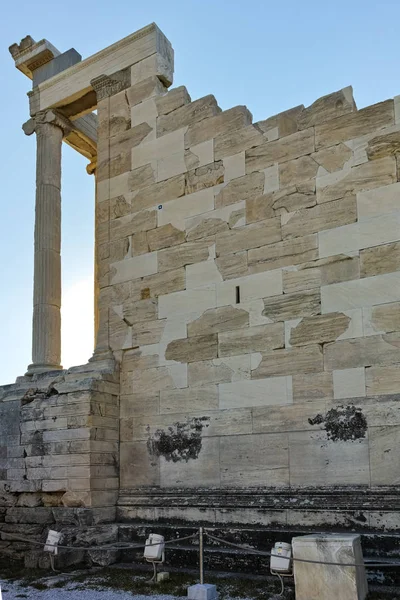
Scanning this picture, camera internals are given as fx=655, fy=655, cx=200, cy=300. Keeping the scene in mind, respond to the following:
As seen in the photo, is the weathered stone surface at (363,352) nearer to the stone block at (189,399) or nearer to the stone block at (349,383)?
the stone block at (349,383)

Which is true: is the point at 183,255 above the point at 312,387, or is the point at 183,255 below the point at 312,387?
above

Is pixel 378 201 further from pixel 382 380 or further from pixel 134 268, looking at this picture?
pixel 134 268

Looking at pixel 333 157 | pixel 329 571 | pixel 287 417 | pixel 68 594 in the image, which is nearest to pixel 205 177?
pixel 333 157

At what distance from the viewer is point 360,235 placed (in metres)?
9.52

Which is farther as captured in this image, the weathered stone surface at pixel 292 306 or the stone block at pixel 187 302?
the stone block at pixel 187 302

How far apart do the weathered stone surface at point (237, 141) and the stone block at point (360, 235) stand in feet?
7.06

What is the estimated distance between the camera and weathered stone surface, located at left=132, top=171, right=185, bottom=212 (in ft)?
38.6

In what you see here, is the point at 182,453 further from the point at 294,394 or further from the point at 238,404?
the point at 294,394

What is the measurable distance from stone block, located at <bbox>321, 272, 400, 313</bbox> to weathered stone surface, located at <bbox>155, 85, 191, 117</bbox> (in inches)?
186

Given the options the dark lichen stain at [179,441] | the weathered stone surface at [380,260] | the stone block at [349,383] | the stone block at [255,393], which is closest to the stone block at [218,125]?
the weathered stone surface at [380,260]

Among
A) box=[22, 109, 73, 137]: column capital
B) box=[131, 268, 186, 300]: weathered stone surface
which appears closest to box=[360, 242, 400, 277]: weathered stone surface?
box=[131, 268, 186, 300]: weathered stone surface

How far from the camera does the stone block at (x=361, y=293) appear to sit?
9.13m

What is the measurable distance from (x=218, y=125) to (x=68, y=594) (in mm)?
7745

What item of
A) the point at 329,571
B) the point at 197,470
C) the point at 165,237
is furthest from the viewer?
the point at 165,237
